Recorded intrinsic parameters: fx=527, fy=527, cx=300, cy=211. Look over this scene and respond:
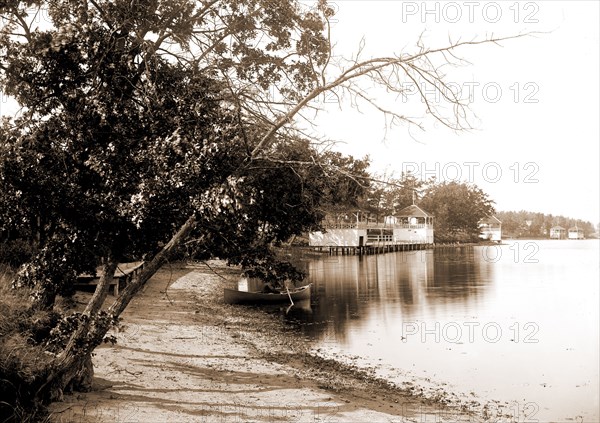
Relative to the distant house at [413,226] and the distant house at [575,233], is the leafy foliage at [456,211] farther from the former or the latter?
the distant house at [575,233]

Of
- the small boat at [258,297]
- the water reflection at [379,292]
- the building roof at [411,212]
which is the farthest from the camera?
the building roof at [411,212]

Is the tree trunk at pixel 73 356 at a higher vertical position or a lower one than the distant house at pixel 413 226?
lower

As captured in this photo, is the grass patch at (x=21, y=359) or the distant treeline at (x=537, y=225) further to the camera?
the distant treeline at (x=537, y=225)

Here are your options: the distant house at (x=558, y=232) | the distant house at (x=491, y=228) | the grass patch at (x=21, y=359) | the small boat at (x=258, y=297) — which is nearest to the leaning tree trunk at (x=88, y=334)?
the grass patch at (x=21, y=359)

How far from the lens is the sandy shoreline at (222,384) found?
31.3 feet

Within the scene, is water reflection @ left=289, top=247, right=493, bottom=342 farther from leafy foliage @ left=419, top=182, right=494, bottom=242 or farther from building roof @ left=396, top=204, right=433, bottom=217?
leafy foliage @ left=419, top=182, right=494, bottom=242

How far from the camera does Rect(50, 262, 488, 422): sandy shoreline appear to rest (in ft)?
31.3

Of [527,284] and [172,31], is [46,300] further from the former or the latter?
[527,284]

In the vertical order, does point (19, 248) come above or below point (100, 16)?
below

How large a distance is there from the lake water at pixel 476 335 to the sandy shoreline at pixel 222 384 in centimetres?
195

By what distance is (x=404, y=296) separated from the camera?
109ft

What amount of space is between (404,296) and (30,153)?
27.9 meters

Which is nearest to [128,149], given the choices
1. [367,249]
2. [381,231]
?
[367,249]

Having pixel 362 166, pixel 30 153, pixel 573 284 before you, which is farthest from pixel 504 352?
pixel 573 284
